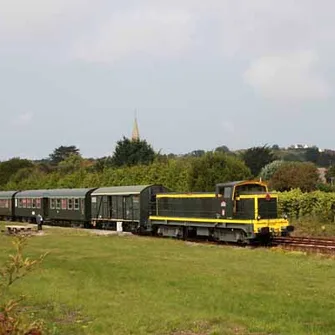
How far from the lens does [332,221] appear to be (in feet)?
106

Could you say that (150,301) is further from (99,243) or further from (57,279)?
(99,243)

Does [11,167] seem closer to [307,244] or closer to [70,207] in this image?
[70,207]

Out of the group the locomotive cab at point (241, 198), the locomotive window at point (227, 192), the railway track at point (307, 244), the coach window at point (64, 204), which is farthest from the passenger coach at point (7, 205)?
the railway track at point (307, 244)

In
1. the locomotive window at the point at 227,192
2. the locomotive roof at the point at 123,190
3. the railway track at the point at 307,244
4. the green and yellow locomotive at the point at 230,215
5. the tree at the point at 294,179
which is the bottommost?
the railway track at the point at 307,244

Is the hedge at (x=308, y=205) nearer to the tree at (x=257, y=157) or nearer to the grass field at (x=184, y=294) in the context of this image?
the grass field at (x=184, y=294)

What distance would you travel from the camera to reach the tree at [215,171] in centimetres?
4203

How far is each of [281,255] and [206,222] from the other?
783 cm

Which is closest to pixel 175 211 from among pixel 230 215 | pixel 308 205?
pixel 230 215

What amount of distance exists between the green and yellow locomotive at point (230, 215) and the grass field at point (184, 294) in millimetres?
5036

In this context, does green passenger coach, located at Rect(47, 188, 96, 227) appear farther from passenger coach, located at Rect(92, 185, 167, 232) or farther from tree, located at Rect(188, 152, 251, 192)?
tree, located at Rect(188, 152, 251, 192)

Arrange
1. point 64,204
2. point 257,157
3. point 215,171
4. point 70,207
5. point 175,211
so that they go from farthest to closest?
1. point 257,157
2. point 64,204
3. point 70,207
4. point 215,171
5. point 175,211

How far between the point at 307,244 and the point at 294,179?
1753 inches

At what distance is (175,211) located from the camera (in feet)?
103

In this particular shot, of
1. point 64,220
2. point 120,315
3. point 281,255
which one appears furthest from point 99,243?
point 64,220
